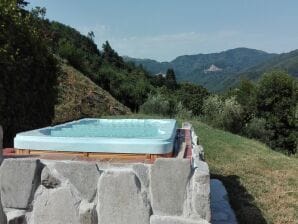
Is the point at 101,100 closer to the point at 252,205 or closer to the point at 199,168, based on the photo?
the point at 252,205

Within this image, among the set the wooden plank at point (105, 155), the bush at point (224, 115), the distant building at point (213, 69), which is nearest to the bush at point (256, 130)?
the bush at point (224, 115)

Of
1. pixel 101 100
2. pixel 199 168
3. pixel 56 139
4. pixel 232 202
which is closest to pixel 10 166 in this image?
pixel 56 139

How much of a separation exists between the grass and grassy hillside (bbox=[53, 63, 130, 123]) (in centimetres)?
458

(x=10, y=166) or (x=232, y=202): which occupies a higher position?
(x=10, y=166)

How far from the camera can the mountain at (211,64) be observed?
10150 centimetres

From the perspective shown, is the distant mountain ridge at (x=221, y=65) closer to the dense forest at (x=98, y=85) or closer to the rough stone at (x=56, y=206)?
the dense forest at (x=98, y=85)

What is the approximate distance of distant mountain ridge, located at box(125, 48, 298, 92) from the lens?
8748 cm

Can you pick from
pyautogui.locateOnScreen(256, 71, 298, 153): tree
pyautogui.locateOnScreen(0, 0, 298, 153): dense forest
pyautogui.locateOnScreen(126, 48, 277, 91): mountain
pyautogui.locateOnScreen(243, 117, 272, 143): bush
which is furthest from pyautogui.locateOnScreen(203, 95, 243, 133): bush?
pyautogui.locateOnScreen(126, 48, 277, 91): mountain

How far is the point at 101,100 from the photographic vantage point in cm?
1692

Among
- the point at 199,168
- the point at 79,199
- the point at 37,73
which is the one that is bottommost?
the point at 79,199

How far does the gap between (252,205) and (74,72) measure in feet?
42.9

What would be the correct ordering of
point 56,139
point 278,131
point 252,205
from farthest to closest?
point 278,131 < point 252,205 < point 56,139

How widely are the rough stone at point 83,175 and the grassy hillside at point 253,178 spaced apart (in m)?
2.67

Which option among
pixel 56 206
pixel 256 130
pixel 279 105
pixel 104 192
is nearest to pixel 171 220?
pixel 104 192
